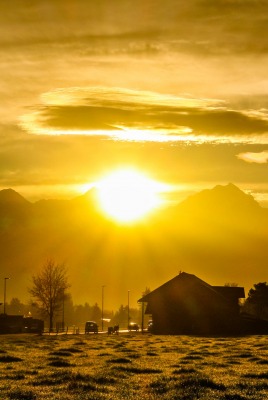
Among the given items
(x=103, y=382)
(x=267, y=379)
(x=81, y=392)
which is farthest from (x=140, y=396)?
(x=267, y=379)

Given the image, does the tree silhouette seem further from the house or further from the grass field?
the grass field

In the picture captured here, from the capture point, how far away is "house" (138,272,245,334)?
113438 mm

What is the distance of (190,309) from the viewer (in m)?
117

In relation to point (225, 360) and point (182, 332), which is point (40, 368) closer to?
point (225, 360)

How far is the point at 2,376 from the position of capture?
2884 centimetres

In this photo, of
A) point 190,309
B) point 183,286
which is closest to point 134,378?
point 190,309

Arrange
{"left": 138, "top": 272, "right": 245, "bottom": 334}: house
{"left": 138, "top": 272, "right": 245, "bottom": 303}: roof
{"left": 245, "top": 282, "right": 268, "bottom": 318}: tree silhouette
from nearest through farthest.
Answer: {"left": 138, "top": 272, "right": 245, "bottom": 334}: house → {"left": 138, "top": 272, "right": 245, "bottom": 303}: roof → {"left": 245, "top": 282, "right": 268, "bottom": 318}: tree silhouette

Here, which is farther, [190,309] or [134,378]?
[190,309]

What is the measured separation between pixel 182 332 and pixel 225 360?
73.5m

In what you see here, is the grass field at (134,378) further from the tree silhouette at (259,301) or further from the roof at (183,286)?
the tree silhouette at (259,301)

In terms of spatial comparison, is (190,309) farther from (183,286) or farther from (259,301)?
(259,301)

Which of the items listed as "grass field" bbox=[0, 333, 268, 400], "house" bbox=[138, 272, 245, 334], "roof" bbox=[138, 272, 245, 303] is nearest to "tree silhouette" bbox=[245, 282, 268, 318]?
"roof" bbox=[138, 272, 245, 303]

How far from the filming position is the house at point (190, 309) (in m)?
113

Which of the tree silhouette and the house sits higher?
the tree silhouette
